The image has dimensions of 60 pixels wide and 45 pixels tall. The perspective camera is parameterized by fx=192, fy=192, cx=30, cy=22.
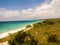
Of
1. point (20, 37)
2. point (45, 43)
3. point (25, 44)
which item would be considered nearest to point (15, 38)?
point (20, 37)

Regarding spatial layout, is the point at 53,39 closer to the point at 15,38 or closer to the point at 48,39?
the point at 48,39

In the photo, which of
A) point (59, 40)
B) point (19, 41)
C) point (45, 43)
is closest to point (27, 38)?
point (19, 41)

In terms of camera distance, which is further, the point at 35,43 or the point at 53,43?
the point at 53,43

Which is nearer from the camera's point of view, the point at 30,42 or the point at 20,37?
the point at 30,42

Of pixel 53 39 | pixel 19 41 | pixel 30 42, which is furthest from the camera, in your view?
pixel 53 39

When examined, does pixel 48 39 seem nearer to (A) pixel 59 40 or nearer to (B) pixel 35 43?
(A) pixel 59 40

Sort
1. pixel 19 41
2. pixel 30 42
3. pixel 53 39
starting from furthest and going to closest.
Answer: pixel 53 39
pixel 19 41
pixel 30 42

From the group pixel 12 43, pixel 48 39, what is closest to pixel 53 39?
pixel 48 39
